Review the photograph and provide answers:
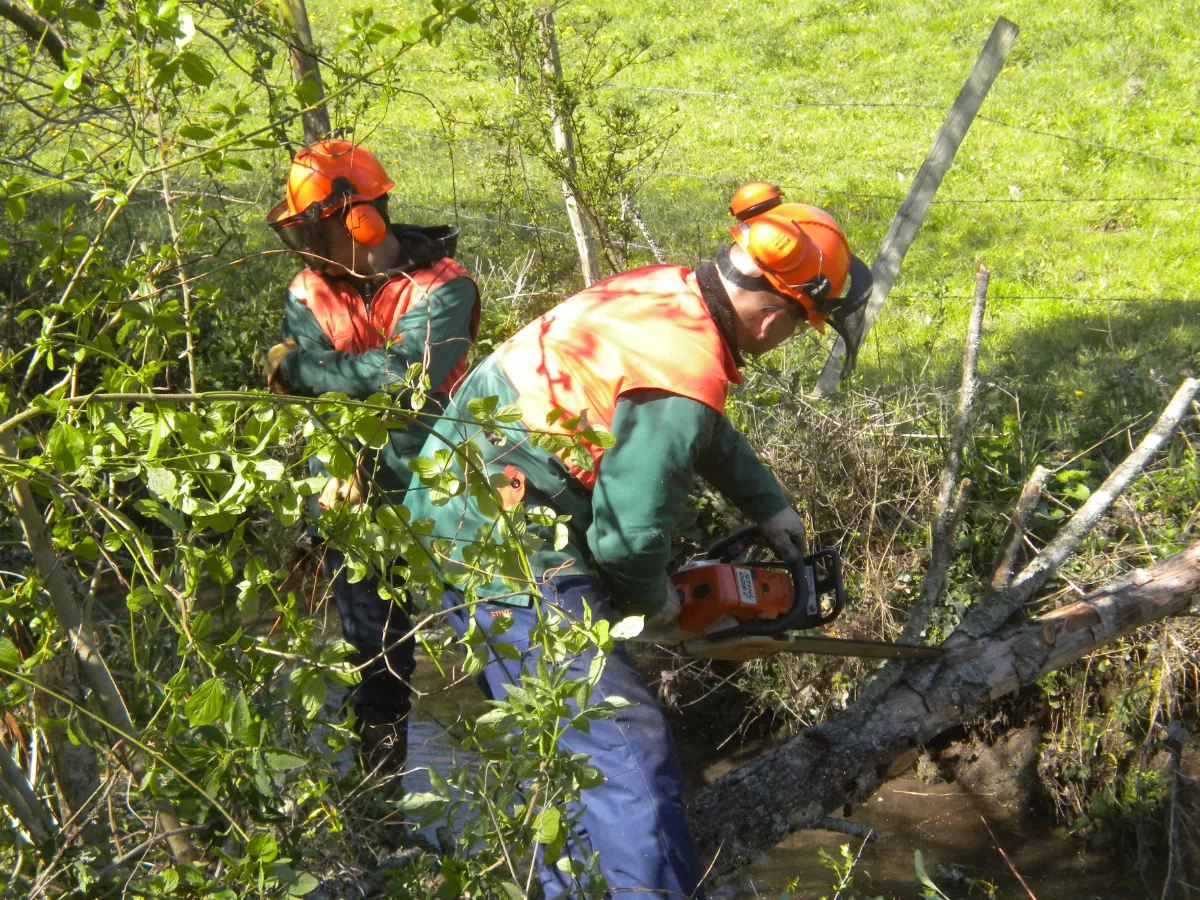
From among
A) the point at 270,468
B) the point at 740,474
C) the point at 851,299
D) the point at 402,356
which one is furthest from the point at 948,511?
the point at 270,468

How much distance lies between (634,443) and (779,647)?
1.00 m

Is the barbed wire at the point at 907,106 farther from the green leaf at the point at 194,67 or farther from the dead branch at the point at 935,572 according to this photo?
the green leaf at the point at 194,67

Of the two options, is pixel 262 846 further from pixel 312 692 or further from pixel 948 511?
pixel 948 511

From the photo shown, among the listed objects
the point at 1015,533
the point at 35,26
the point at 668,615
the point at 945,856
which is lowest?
the point at 945,856

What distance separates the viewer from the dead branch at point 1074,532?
12.5 feet

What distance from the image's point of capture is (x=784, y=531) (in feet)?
11.1

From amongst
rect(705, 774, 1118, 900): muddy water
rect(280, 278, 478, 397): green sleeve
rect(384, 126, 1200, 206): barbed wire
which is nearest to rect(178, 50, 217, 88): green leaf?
rect(280, 278, 478, 397): green sleeve

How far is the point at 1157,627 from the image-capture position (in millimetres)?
4137

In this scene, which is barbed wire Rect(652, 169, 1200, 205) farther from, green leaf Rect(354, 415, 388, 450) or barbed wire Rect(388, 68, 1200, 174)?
green leaf Rect(354, 415, 388, 450)

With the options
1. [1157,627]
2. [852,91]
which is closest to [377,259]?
[1157,627]

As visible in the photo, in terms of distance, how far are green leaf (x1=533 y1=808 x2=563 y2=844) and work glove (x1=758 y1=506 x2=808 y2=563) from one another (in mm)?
1848

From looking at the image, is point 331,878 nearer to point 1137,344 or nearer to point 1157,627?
point 1157,627

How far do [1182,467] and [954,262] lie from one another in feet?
12.1

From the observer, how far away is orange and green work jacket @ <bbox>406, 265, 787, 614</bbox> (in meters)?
2.62
